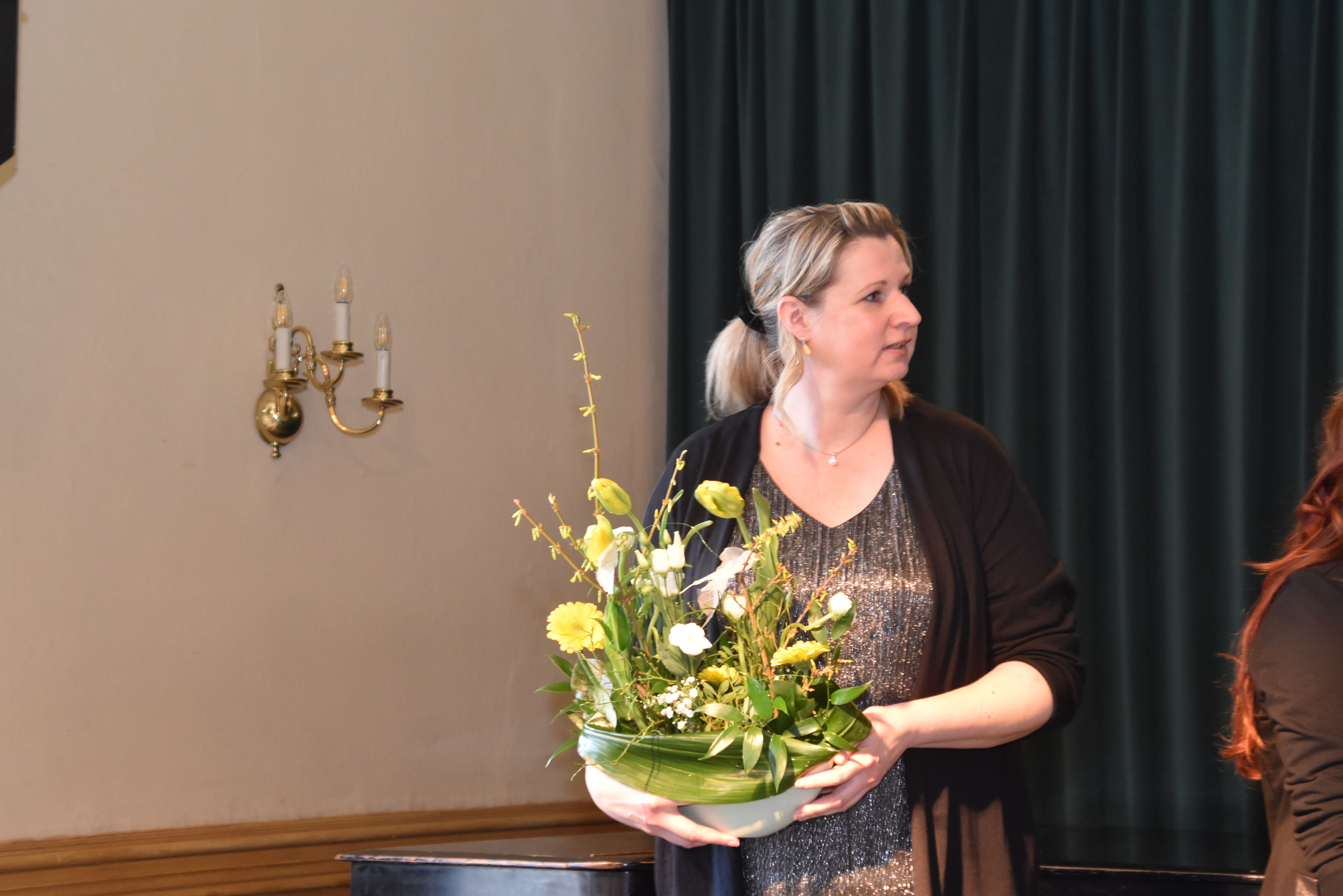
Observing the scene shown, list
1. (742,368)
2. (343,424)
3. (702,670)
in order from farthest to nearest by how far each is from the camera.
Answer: (343,424) → (742,368) → (702,670)

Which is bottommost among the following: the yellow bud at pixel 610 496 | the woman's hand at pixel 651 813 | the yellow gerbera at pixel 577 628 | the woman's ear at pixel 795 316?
the woman's hand at pixel 651 813

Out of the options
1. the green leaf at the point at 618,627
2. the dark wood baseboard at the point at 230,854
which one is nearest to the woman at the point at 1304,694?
the green leaf at the point at 618,627

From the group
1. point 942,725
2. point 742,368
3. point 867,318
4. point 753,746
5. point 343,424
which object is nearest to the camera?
point 753,746

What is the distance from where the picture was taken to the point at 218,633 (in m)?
2.59

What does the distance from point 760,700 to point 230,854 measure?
1.72 m

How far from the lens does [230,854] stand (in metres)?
2.54

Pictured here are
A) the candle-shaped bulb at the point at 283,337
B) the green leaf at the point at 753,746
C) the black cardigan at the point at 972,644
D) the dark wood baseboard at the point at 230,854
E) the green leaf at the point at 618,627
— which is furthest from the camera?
the candle-shaped bulb at the point at 283,337

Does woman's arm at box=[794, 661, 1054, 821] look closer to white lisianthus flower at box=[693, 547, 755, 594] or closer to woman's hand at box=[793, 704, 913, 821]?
woman's hand at box=[793, 704, 913, 821]

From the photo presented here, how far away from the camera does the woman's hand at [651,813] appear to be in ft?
4.68

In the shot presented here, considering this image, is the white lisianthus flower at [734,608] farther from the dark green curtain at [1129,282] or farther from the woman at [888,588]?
the dark green curtain at [1129,282]

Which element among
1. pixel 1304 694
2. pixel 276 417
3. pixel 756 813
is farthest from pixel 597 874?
pixel 276 417

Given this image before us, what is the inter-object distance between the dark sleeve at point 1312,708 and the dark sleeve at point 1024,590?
0.79 ft

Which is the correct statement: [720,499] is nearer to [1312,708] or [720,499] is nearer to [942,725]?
[942,725]

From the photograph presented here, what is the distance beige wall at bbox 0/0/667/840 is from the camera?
7.93 feet
